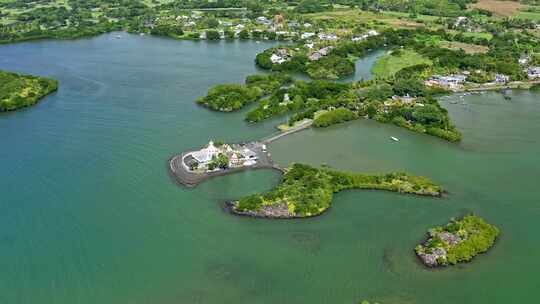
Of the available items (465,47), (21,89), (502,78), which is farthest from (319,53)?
(21,89)

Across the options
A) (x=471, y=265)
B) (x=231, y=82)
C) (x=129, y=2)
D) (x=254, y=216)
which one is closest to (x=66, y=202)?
(x=254, y=216)

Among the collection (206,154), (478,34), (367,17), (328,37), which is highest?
(367,17)

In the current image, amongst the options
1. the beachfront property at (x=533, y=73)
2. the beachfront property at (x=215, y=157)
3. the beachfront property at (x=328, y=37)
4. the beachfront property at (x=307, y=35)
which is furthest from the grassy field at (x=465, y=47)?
the beachfront property at (x=215, y=157)

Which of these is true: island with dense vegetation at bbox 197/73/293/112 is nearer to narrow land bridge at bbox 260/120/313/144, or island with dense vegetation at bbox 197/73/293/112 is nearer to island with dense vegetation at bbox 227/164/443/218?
narrow land bridge at bbox 260/120/313/144

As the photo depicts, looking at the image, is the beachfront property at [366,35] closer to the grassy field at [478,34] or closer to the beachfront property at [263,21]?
the grassy field at [478,34]

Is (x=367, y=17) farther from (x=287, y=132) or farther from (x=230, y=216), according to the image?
(x=230, y=216)

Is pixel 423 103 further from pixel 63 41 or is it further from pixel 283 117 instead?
pixel 63 41
